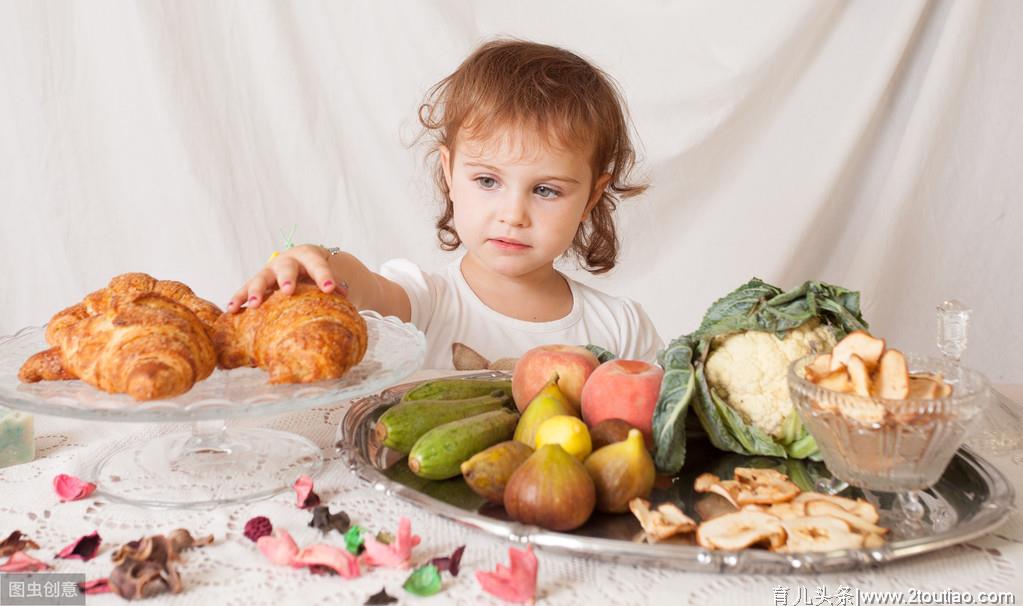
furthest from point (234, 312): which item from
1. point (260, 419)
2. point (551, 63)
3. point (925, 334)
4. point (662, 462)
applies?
point (925, 334)

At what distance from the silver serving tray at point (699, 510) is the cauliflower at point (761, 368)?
56mm

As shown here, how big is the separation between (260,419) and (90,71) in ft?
6.04

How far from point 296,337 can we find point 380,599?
0.36 metres

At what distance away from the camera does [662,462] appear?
1.12m

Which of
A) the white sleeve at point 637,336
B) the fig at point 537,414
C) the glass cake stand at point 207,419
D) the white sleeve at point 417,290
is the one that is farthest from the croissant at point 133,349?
the white sleeve at point 637,336

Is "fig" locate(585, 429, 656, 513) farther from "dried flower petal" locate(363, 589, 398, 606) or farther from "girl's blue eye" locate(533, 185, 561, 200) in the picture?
"girl's blue eye" locate(533, 185, 561, 200)

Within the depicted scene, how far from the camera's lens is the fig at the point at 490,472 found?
39.5 inches

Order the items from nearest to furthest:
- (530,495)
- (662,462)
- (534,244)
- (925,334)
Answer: (530,495) < (662,462) < (534,244) < (925,334)

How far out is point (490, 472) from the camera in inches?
39.6

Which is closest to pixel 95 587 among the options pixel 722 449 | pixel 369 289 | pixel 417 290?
pixel 722 449

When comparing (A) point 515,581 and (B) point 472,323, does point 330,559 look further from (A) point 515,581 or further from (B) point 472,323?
(B) point 472,323

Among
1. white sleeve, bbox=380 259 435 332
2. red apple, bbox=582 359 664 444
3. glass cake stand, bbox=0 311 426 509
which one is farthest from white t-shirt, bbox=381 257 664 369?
red apple, bbox=582 359 664 444

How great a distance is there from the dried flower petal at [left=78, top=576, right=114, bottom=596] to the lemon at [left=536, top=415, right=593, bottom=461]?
44 cm

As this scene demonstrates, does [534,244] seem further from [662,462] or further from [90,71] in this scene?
[90,71]
